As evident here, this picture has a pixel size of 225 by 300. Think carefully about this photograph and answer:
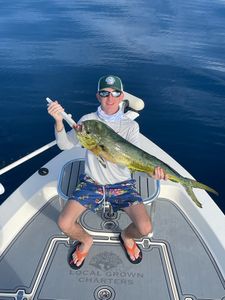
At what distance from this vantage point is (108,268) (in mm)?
4234

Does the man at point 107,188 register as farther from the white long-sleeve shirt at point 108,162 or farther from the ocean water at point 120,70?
the ocean water at point 120,70

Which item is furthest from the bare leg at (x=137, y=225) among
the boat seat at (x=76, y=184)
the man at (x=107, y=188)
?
the boat seat at (x=76, y=184)

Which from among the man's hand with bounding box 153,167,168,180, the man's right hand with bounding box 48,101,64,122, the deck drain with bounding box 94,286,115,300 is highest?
the man's right hand with bounding box 48,101,64,122

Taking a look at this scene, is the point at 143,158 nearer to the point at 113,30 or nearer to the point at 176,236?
the point at 176,236

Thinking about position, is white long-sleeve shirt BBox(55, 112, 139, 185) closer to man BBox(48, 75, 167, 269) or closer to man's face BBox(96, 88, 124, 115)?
man BBox(48, 75, 167, 269)

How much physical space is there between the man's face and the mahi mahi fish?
51 centimetres

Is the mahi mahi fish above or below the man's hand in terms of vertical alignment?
above

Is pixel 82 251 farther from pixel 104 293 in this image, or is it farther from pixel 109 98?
pixel 109 98

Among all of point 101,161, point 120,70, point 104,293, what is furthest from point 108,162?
point 120,70

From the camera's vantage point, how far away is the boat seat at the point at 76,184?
180 inches

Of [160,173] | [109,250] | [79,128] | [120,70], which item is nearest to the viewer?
[79,128]

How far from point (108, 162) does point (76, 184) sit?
0.93 meters

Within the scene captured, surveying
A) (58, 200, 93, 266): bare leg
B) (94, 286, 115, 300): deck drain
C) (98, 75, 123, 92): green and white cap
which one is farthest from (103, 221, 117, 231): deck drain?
(98, 75, 123, 92): green and white cap

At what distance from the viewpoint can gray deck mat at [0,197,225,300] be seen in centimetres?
396
